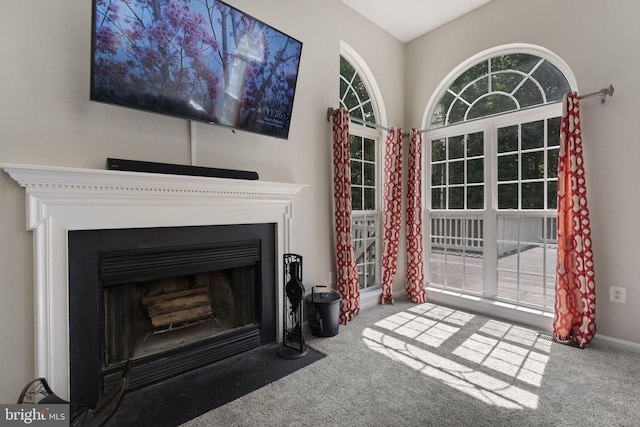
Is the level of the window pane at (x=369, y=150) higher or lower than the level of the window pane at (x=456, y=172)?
higher

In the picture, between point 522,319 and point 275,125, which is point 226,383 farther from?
point 522,319

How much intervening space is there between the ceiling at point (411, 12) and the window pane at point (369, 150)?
1.31m

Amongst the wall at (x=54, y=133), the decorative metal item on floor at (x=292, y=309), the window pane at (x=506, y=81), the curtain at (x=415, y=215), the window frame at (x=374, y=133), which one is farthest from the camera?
the curtain at (x=415, y=215)

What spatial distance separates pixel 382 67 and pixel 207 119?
239 centimetres

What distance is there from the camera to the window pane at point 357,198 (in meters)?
3.37

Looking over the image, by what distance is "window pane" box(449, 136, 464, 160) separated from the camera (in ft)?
11.1

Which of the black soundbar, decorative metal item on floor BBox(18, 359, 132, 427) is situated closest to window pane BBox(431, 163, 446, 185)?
the black soundbar

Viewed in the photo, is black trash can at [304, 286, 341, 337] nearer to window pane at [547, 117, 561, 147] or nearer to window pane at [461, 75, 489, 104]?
window pane at [547, 117, 561, 147]

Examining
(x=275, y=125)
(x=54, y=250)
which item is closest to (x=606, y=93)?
(x=275, y=125)

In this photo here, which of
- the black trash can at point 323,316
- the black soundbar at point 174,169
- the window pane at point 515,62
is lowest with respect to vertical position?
the black trash can at point 323,316

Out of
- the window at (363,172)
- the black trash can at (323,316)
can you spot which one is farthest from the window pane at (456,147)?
the black trash can at (323,316)

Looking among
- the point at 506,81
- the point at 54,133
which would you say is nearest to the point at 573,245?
the point at 506,81

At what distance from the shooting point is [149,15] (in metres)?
1.63

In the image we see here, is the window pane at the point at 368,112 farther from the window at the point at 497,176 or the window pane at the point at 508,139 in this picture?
the window pane at the point at 508,139
